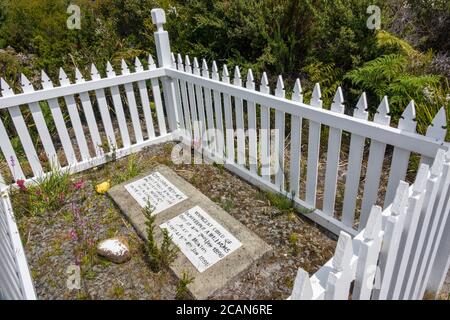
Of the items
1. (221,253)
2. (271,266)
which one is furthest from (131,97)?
(271,266)

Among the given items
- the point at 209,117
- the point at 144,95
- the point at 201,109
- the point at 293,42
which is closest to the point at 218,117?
the point at 209,117

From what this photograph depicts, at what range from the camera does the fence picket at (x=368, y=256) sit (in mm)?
1075

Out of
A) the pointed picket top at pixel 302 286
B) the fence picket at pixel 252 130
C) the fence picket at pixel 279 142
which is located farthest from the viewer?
the fence picket at pixel 252 130

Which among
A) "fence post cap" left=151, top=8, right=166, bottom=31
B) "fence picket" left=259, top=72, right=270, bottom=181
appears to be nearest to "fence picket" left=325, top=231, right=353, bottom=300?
"fence picket" left=259, top=72, right=270, bottom=181

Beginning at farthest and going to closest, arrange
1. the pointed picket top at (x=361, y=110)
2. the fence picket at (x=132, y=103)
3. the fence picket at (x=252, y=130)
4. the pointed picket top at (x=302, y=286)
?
1. the fence picket at (x=132, y=103)
2. the fence picket at (x=252, y=130)
3. the pointed picket top at (x=361, y=110)
4. the pointed picket top at (x=302, y=286)

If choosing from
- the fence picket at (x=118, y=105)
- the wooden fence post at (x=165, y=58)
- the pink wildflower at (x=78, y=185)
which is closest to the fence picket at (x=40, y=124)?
the pink wildflower at (x=78, y=185)

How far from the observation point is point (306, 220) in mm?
2717

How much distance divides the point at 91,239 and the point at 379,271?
2.30 m

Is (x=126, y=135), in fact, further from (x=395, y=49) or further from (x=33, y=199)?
(x=395, y=49)

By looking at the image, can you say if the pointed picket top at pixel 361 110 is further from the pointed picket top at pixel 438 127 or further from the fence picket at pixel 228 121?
the fence picket at pixel 228 121

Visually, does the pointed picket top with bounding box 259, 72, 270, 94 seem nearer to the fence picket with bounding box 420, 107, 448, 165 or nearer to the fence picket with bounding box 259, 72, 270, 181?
the fence picket with bounding box 259, 72, 270, 181

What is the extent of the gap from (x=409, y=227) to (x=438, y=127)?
68cm

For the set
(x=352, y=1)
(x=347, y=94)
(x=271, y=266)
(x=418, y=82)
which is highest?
(x=352, y=1)
